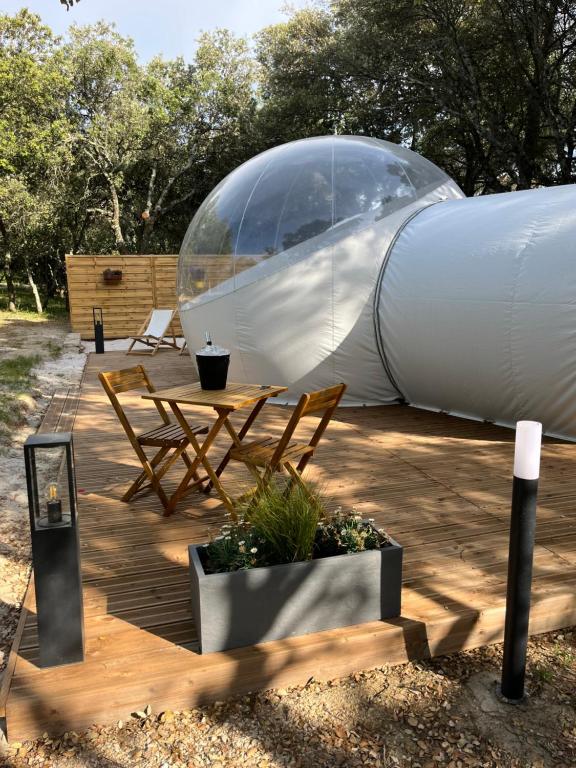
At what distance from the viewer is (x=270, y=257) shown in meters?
6.97

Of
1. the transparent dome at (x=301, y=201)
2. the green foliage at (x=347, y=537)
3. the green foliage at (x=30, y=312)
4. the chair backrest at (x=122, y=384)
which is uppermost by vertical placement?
the transparent dome at (x=301, y=201)

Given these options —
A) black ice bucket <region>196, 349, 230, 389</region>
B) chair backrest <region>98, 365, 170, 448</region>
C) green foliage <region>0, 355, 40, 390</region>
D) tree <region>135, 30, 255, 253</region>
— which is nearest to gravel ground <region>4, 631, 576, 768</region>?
chair backrest <region>98, 365, 170, 448</region>

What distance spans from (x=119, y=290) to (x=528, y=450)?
14771mm

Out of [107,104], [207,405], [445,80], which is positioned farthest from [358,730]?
[107,104]

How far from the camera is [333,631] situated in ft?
8.75

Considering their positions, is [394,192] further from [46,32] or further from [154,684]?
[46,32]

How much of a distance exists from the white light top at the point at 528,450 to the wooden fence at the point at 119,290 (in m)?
14.1

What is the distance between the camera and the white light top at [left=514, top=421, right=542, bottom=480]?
2.22 m

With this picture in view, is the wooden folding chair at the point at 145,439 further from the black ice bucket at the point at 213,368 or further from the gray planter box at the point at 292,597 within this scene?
the gray planter box at the point at 292,597

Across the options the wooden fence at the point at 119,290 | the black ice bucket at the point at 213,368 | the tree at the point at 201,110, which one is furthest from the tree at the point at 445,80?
the black ice bucket at the point at 213,368

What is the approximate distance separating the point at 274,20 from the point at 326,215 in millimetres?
18420

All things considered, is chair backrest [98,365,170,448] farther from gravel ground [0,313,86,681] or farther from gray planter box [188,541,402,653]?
gray planter box [188,541,402,653]

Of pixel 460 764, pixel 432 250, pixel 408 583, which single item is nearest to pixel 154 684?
pixel 460 764

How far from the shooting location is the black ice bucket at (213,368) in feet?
14.0
